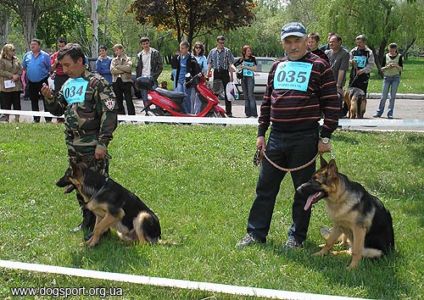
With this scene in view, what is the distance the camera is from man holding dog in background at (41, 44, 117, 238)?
15.6ft

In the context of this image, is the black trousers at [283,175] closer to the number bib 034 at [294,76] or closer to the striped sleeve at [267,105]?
the striped sleeve at [267,105]

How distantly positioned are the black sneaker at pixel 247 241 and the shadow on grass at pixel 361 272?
0.90 feet

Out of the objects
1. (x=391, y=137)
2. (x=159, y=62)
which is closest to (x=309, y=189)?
(x=391, y=137)

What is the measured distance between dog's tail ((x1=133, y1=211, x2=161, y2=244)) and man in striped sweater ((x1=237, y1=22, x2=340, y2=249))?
2.59 ft

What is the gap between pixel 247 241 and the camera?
15.8ft

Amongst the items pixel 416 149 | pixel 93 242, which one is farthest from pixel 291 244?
pixel 416 149

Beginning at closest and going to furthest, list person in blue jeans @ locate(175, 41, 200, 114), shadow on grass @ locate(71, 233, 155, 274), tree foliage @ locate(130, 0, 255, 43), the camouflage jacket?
1. shadow on grass @ locate(71, 233, 155, 274)
2. the camouflage jacket
3. person in blue jeans @ locate(175, 41, 200, 114)
4. tree foliage @ locate(130, 0, 255, 43)

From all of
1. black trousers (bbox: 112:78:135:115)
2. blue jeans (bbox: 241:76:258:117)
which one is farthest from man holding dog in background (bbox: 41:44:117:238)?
blue jeans (bbox: 241:76:258:117)

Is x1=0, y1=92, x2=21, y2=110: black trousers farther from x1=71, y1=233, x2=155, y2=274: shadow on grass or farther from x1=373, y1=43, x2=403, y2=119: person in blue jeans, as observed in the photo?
x1=373, y1=43, x2=403, y2=119: person in blue jeans

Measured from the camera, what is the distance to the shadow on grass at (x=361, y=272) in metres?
3.89

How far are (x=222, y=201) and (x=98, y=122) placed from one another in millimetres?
1975

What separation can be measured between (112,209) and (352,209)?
6.75 ft

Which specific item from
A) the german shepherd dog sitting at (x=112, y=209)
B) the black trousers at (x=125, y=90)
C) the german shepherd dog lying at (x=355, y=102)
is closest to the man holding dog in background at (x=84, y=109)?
the german shepherd dog sitting at (x=112, y=209)

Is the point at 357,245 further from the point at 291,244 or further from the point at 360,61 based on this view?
the point at 360,61
